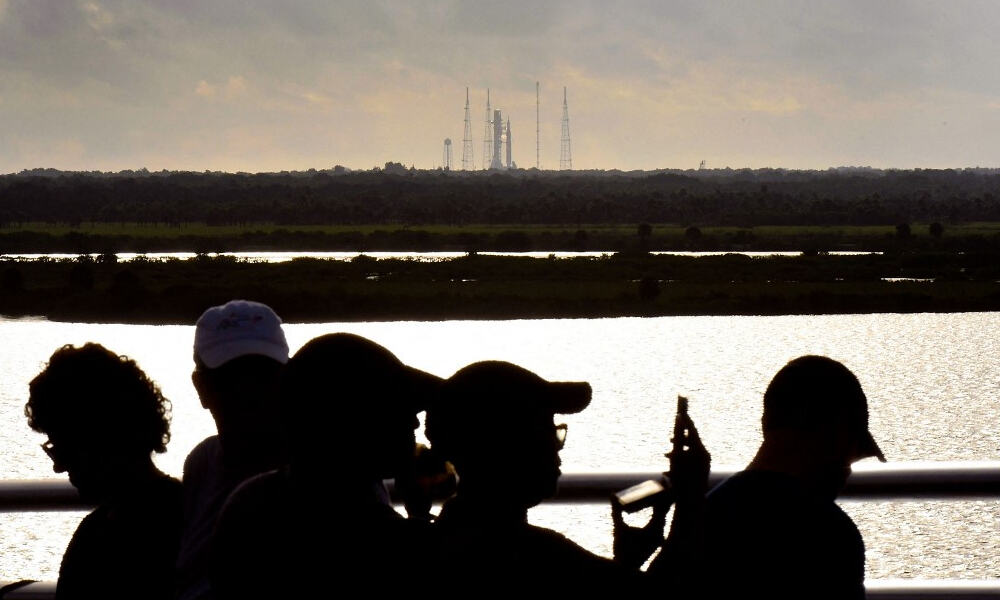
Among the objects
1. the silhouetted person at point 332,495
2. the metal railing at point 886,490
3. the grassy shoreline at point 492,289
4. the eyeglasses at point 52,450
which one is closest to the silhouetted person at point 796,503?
the silhouetted person at point 332,495

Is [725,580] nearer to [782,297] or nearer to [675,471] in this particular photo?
[675,471]

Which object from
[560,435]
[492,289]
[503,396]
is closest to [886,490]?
[560,435]

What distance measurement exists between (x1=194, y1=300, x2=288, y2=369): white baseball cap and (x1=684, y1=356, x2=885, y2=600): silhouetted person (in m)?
0.88

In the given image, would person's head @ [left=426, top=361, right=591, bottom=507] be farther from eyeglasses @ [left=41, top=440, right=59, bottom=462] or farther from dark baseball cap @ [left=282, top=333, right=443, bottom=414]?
eyeglasses @ [left=41, top=440, right=59, bottom=462]

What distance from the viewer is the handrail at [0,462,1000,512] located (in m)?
2.90

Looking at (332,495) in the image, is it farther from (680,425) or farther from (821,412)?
(821,412)

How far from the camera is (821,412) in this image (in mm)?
2232

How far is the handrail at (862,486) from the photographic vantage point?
2.90 metres

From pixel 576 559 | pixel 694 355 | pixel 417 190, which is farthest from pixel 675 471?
pixel 417 190

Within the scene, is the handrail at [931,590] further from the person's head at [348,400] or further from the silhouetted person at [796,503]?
the person's head at [348,400]

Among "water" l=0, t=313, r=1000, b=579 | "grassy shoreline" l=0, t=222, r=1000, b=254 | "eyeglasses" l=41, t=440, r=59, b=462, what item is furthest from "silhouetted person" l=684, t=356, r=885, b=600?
"grassy shoreline" l=0, t=222, r=1000, b=254

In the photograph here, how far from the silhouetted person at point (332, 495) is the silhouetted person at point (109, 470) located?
1.71 ft

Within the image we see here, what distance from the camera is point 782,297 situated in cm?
5538

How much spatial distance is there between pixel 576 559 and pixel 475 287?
55928mm
